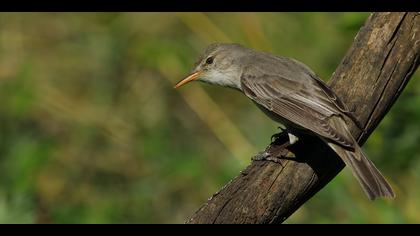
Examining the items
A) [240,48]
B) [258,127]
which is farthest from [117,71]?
[240,48]

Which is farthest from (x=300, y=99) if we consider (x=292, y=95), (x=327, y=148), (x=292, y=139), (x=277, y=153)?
(x=277, y=153)

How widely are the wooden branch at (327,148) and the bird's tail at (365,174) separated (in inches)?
3.7

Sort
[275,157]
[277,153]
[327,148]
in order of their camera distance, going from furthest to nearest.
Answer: [327,148] → [277,153] → [275,157]

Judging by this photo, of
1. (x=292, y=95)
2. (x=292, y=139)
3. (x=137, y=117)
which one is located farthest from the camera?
(x=137, y=117)

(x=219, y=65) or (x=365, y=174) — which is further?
(x=219, y=65)

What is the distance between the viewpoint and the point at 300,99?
666 centimetres

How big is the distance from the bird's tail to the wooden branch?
0.09 meters

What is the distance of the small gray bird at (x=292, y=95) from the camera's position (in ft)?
20.1

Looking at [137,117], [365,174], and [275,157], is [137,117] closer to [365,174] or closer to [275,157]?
[275,157]

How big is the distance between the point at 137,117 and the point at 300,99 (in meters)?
3.34

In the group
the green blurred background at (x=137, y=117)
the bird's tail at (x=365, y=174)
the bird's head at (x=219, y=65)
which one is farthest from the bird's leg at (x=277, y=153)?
the green blurred background at (x=137, y=117)

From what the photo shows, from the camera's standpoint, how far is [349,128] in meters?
6.38
